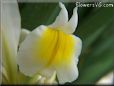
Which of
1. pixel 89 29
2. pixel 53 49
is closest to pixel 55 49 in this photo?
pixel 53 49

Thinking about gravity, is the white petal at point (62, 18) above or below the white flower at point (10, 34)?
above

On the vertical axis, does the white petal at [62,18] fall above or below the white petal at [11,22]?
above

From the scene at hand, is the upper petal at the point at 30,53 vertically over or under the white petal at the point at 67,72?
over

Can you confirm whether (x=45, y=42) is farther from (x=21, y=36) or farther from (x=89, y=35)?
(x=89, y=35)

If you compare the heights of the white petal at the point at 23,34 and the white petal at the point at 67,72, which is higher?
the white petal at the point at 23,34

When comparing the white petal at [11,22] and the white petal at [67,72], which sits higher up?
the white petal at [11,22]

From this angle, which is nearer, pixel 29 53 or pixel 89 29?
pixel 29 53

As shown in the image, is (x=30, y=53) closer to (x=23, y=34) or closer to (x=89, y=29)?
(x=23, y=34)
